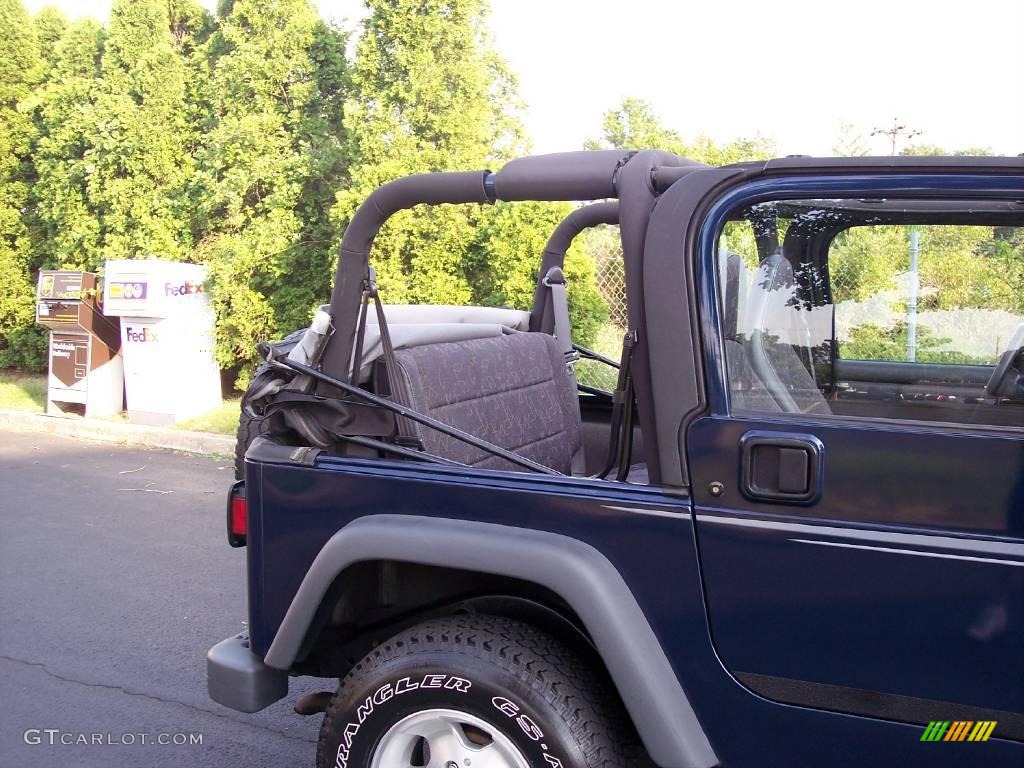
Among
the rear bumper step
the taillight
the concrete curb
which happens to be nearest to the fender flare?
the rear bumper step

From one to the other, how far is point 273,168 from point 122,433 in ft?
10.3

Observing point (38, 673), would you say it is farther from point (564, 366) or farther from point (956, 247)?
point (956, 247)

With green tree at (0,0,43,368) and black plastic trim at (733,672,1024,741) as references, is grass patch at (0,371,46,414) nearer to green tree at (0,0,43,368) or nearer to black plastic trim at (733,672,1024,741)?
green tree at (0,0,43,368)

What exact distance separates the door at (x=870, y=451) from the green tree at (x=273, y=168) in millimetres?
8070

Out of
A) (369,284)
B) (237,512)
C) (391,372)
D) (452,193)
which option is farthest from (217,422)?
(452,193)

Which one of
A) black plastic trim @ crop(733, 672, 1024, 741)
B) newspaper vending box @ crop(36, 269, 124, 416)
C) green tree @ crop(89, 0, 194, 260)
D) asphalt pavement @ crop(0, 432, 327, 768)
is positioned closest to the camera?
black plastic trim @ crop(733, 672, 1024, 741)

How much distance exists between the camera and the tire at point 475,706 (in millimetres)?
2166

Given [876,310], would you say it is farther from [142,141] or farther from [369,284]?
[142,141]

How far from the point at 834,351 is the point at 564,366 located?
6.15 ft

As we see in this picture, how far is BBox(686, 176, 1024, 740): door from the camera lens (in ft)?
6.03

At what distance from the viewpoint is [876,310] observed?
224 centimetres

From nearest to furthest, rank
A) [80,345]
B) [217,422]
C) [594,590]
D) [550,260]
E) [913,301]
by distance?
[594,590] → [913,301] → [550,260] → [217,422] → [80,345]

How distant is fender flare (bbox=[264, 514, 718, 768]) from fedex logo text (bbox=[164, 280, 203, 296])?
8.21 meters

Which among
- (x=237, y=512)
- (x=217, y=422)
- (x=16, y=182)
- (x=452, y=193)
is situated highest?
(x=16, y=182)
